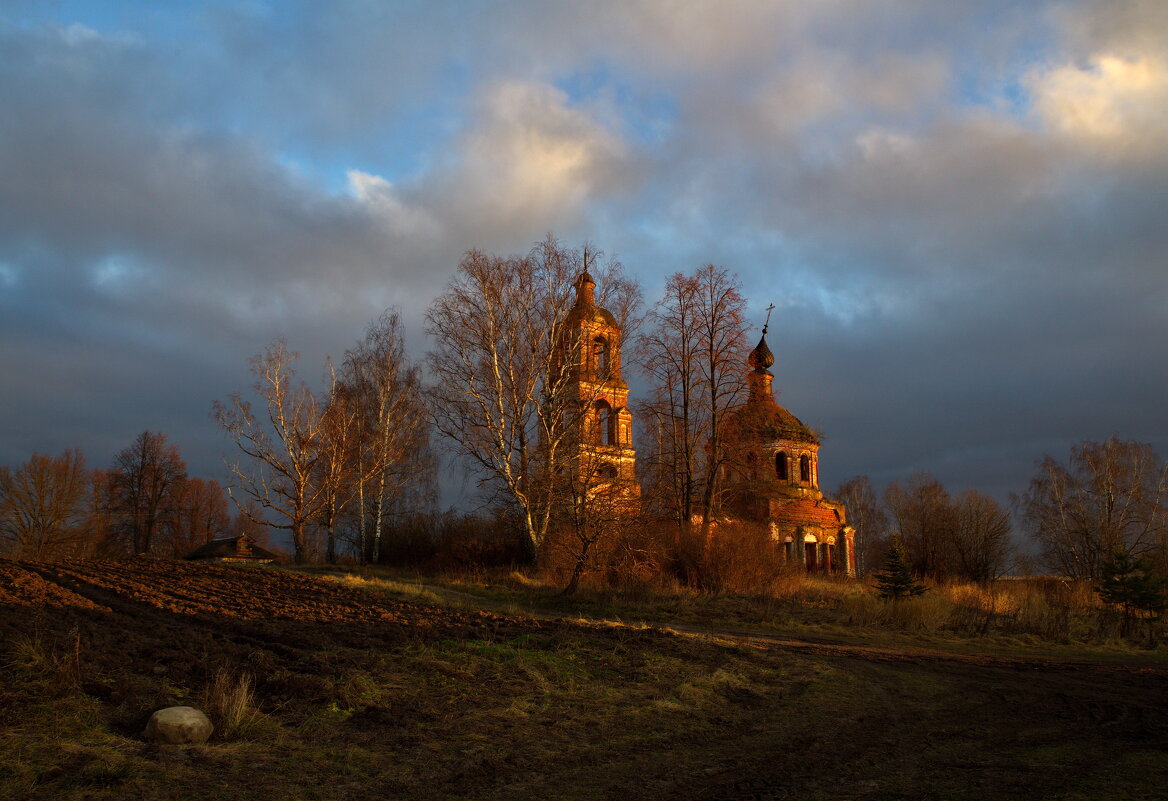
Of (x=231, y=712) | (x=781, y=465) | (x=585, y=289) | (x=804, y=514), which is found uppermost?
(x=585, y=289)

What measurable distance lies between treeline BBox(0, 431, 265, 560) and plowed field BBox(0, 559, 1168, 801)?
35138 mm

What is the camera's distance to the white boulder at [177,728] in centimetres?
596

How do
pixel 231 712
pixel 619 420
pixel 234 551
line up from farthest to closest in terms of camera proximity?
pixel 234 551
pixel 619 420
pixel 231 712

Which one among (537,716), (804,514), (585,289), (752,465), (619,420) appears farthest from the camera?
(804,514)

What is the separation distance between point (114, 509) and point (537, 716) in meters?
49.5

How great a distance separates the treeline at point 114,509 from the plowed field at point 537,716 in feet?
115

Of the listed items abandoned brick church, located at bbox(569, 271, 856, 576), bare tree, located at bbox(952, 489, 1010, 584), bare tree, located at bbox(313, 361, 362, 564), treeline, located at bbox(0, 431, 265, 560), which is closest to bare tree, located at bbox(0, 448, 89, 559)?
treeline, located at bbox(0, 431, 265, 560)

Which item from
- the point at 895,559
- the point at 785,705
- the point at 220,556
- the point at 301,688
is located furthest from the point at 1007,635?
the point at 220,556

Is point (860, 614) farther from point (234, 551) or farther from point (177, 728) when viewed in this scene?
point (234, 551)

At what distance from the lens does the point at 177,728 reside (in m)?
6.01

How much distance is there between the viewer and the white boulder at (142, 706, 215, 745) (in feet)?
19.6

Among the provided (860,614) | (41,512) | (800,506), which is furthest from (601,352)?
(41,512)

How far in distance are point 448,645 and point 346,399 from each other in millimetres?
26459

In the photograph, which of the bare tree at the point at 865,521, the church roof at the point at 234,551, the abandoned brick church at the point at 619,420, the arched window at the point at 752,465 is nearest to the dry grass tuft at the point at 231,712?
the abandoned brick church at the point at 619,420
